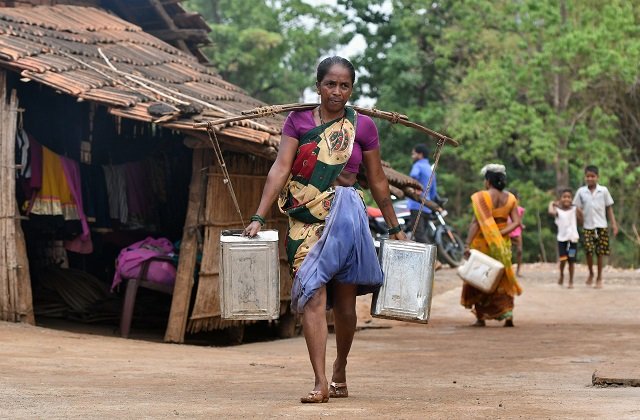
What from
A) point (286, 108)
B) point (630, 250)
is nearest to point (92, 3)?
point (286, 108)

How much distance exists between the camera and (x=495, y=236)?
13367mm

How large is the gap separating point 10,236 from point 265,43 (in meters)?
24.7

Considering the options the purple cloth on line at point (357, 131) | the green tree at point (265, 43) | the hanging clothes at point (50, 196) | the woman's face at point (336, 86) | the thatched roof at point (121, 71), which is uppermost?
the green tree at point (265, 43)

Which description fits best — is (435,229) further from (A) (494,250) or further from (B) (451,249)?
(A) (494,250)

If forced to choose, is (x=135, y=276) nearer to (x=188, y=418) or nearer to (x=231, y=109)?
(x=231, y=109)

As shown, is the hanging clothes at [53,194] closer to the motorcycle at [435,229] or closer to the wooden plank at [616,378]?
the wooden plank at [616,378]

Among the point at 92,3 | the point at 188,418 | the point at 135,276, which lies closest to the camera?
the point at 188,418

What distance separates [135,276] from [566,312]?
614 cm

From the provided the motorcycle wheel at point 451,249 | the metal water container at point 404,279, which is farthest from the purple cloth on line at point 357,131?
the motorcycle wheel at point 451,249

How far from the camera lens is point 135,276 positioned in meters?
11.9

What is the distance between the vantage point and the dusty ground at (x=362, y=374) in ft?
19.8

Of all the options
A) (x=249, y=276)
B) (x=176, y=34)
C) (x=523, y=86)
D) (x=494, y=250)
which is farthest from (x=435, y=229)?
(x=249, y=276)

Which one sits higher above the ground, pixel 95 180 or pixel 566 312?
pixel 95 180

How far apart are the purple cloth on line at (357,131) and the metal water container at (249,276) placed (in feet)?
1.85
